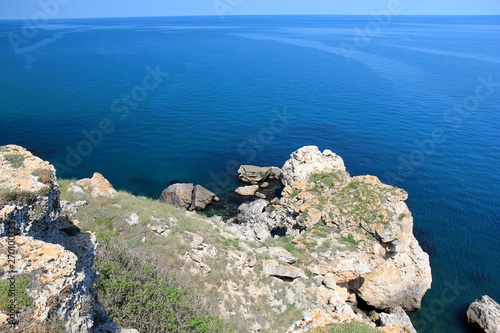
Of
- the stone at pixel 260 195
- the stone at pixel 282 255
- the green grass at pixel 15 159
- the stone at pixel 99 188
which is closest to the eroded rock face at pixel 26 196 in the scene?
the green grass at pixel 15 159

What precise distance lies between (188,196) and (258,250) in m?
20.1

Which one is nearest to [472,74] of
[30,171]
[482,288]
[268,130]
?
[268,130]

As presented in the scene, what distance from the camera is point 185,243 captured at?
71.5 ft

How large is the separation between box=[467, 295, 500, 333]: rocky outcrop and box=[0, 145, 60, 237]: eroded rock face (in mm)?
30665

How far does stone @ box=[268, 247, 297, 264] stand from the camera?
82.7ft

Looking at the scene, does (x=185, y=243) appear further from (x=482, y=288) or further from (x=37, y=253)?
(x=482, y=288)

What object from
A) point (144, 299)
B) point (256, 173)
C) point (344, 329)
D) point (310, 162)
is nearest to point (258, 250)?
point (144, 299)

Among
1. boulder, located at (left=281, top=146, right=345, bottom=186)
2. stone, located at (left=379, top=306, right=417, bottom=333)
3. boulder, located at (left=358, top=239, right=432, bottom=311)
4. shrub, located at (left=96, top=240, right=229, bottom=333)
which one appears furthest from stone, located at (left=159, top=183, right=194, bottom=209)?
shrub, located at (left=96, top=240, right=229, bottom=333)

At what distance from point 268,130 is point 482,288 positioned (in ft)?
137

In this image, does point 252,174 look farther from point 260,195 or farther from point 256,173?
point 260,195

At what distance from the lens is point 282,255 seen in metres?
25.7

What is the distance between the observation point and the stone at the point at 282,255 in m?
25.2

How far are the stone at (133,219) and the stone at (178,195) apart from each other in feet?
66.1

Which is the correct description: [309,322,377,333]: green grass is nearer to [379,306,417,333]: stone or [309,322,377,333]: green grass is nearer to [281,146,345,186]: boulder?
[379,306,417,333]: stone
